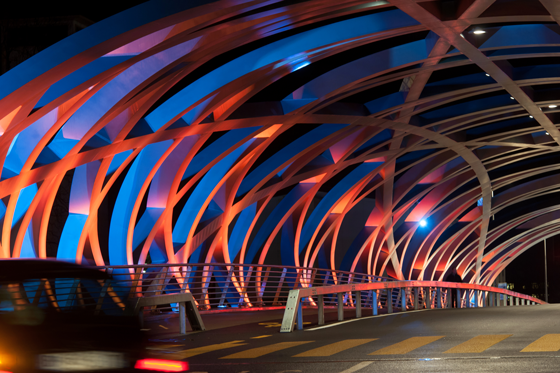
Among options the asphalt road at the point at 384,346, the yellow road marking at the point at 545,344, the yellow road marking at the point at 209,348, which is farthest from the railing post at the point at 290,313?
the yellow road marking at the point at 545,344

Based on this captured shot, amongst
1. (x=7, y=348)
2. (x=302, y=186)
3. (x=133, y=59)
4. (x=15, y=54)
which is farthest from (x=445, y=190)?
(x=7, y=348)

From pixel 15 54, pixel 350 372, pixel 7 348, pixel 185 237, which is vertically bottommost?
pixel 350 372

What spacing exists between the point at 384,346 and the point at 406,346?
0.31 metres

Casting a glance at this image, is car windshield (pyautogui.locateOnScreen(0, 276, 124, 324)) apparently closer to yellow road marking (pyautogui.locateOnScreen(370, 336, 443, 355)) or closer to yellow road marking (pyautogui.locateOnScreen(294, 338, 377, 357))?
yellow road marking (pyautogui.locateOnScreen(294, 338, 377, 357))

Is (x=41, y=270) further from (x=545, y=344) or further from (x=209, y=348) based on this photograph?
(x=545, y=344)

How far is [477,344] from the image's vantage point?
9156 millimetres

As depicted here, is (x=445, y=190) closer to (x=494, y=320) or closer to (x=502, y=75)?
(x=502, y=75)

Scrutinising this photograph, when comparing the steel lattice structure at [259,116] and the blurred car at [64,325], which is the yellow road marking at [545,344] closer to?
the blurred car at [64,325]

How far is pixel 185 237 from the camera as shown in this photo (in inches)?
977

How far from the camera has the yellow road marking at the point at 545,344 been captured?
27.4 ft

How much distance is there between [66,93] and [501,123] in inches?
822

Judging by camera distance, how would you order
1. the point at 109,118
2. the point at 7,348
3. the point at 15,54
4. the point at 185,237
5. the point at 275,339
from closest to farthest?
the point at 7,348
the point at 275,339
the point at 109,118
the point at 185,237
the point at 15,54

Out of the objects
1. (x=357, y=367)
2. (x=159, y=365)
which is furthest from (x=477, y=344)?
(x=159, y=365)

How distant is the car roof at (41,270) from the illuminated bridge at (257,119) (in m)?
3.21
